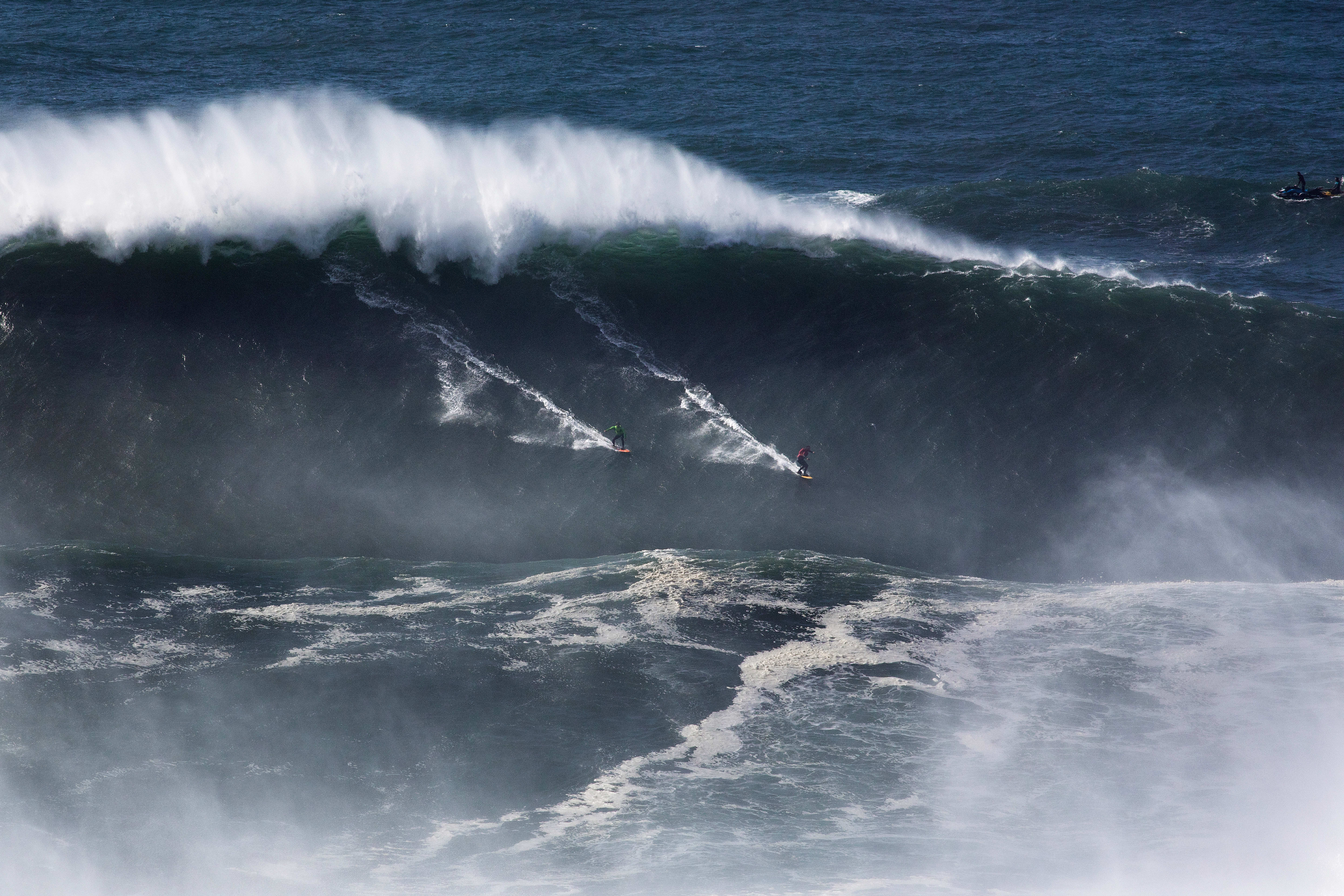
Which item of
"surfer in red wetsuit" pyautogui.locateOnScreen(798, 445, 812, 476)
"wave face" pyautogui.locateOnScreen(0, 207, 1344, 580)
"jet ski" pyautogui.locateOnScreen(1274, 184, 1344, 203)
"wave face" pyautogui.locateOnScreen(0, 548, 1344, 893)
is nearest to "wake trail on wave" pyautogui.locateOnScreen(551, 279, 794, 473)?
"wave face" pyautogui.locateOnScreen(0, 207, 1344, 580)

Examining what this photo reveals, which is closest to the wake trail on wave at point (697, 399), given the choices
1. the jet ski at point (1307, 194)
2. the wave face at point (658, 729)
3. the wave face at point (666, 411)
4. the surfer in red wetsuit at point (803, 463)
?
the wave face at point (666, 411)

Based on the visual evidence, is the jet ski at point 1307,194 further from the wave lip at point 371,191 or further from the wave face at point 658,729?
the wave face at point 658,729

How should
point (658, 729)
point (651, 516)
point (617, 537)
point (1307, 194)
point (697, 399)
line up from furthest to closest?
point (1307, 194)
point (697, 399)
point (651, 516)
point (617, 537)
point (658, 729)

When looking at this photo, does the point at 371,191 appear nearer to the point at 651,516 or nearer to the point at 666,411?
the point at 666,411

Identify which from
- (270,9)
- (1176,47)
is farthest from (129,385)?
(1176,47)

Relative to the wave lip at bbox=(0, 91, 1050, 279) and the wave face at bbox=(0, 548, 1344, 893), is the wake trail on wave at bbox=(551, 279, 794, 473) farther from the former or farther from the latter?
the wave face at bbox=(0, 548, 1344, 893)

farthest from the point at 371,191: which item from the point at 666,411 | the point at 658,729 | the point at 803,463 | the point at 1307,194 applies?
the point at 1307,194
